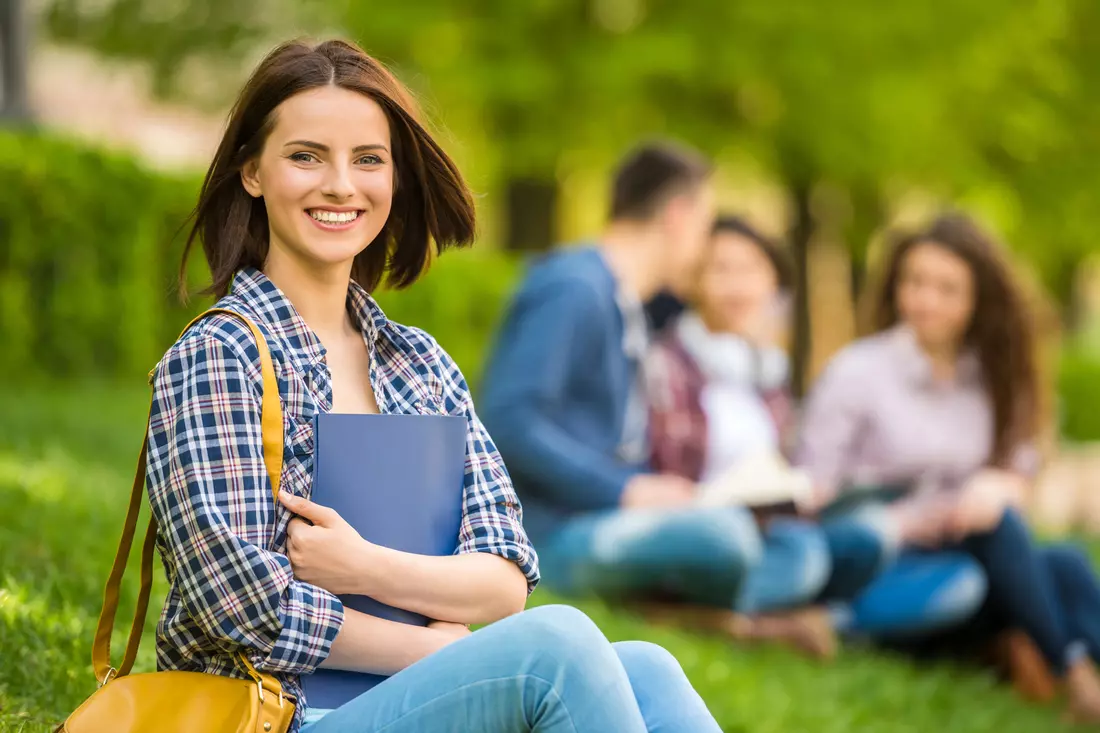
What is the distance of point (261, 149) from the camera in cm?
248

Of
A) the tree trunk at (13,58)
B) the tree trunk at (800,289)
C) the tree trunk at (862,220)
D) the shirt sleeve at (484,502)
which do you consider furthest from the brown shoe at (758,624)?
the tree trunk at (862,220)

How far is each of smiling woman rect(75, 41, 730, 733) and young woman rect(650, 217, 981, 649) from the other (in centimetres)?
261

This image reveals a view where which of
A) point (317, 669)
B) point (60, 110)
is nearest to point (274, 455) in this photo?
point (317, 669)

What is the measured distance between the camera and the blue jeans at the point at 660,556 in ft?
16.1

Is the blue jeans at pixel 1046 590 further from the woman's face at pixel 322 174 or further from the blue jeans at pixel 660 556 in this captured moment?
the woman's face at pixel 322 174

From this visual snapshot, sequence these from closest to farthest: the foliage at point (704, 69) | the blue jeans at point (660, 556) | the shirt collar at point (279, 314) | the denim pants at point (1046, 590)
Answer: the shirt collar at point (279, 314) < the blue jeans at point (660, 556) < the denim pants at point (1046, 590) < the foliage at point (704, 69)

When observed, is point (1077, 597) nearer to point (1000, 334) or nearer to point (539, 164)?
point (1000, 334)

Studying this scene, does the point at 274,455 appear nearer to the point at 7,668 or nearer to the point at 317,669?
the point at 317,669

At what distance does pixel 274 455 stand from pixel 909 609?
390 cm

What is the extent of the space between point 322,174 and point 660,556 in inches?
112

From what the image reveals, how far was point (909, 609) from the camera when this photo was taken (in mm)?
5543

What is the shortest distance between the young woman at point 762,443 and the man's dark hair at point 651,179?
0.69 meters

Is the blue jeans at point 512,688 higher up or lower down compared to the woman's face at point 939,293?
lower down

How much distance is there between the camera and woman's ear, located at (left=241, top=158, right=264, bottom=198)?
2506 mm
